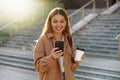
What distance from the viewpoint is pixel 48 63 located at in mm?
2545

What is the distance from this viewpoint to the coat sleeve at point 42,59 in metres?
2.53

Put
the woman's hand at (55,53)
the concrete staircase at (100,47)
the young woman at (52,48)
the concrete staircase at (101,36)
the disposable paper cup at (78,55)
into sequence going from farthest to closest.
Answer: the concrete staircase at (101,36) < the concrete staircase at (100,47) < the disposable paper cup at (78,55) < the young woman at (52,48) < the woman's hand at (55,53)

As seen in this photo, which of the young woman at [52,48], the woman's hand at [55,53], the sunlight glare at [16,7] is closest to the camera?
the woman's hand at [55,53]

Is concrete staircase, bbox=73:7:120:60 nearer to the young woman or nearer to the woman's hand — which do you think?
the young woman

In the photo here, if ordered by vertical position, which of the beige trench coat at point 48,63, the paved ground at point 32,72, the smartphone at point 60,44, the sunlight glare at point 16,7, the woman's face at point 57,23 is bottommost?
the paved ground at point 32,72

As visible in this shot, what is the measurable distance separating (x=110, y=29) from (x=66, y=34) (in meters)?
8.73

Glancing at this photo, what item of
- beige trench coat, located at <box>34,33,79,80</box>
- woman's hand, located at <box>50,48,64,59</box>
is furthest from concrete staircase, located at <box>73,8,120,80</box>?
woman's hand, located at <box>50,48,64,59</box>

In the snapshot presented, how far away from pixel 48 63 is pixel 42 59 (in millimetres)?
74

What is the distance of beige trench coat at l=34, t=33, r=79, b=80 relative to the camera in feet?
8.49

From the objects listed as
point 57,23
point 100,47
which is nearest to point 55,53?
point 57,23

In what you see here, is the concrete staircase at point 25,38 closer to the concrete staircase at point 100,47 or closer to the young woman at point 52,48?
the concrete staircase at point 100,47

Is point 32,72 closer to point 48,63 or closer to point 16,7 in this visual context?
point 48,63

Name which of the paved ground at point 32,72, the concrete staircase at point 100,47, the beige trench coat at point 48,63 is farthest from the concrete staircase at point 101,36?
the beige trench coat at point 48,63

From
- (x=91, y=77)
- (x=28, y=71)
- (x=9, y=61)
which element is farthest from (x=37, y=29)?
(x=91, y=77)
